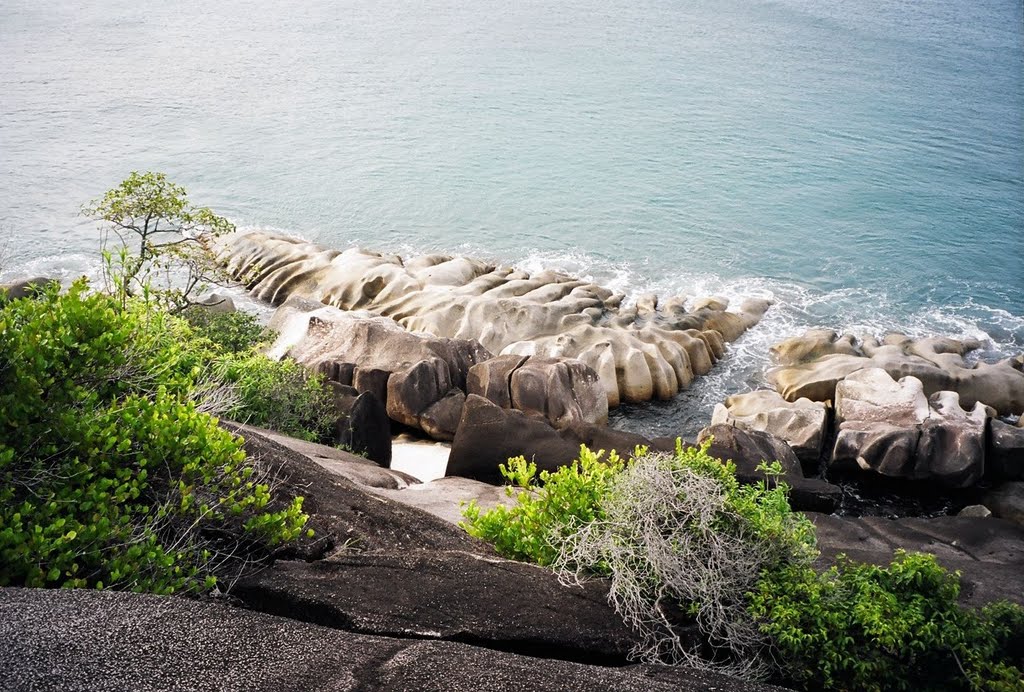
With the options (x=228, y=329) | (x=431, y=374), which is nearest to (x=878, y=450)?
(x=431, y=374)

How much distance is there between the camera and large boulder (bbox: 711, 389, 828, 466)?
24719 mm

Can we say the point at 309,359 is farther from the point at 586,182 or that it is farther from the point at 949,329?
the point at 586,182

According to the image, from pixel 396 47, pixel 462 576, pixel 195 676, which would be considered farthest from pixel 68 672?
pixel 396 47

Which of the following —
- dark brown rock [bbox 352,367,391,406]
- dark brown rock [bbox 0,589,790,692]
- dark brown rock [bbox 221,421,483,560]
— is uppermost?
dark brown rock [bbox 0,589,790,692]

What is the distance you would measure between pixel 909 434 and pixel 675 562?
1815cm

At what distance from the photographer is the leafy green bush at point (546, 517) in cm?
1003

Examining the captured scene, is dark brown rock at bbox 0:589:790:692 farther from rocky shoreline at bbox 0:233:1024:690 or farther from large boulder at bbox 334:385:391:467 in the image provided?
large boulder at bbox 334:385:391:467

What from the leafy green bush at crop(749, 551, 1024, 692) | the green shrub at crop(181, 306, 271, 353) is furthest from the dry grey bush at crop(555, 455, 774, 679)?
the green shrub at crop(181, 306, 271, 353)

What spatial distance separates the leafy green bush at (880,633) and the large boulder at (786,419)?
45.8ft

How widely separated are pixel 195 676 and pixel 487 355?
65.8ft

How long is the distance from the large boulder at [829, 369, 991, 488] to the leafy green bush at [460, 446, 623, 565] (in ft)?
53.6

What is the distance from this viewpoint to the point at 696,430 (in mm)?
26812

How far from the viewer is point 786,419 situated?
25.5m

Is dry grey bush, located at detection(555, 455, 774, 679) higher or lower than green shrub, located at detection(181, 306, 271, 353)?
higher
